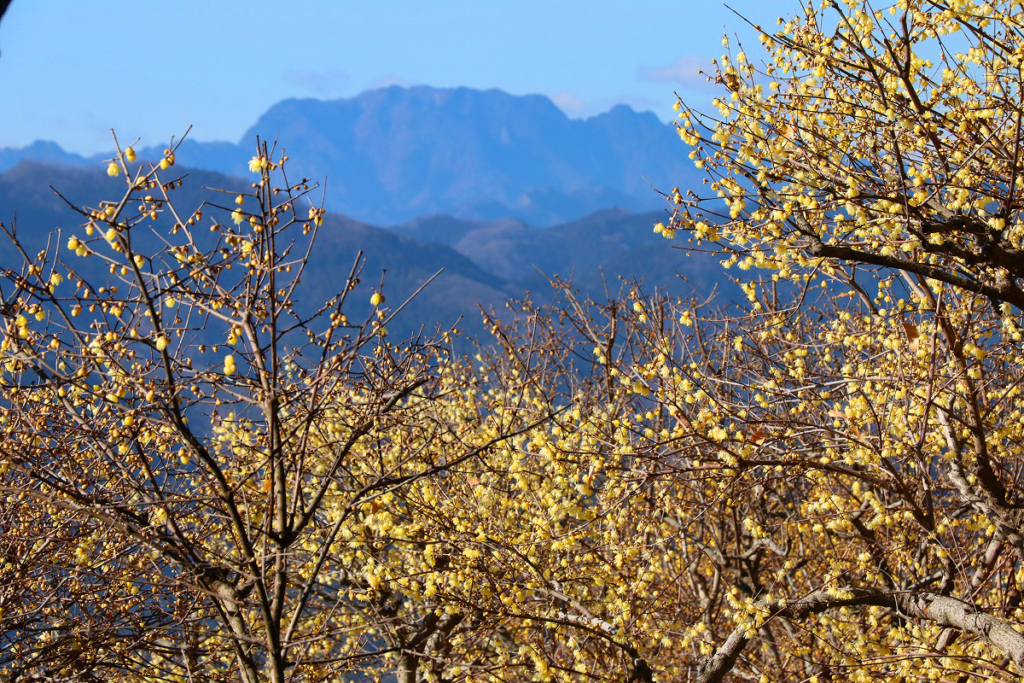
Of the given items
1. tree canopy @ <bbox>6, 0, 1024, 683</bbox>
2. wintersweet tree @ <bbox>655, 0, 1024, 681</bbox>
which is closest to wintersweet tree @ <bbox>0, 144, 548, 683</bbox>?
tree canopy @ <bbox>6, 0, 1024, 683</bbox>

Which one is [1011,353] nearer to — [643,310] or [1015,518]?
[1015,518]

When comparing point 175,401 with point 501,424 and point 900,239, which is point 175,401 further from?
point 900,239

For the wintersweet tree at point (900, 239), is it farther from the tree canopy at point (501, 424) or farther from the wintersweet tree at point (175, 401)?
the wintersweet tree at point (175, 401)

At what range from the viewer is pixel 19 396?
6.65m

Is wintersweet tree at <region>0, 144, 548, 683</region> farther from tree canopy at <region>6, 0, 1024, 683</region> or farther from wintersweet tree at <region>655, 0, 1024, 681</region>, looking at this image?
wintersweet tree at <region>655, 0, 1024, 681</region>

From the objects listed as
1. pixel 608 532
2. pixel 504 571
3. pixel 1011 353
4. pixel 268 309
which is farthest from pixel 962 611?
pixel 268 309

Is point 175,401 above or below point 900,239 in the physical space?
below

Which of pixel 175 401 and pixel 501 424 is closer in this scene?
pixel 175 401

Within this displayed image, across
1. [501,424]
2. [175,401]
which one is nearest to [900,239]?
[501,424]

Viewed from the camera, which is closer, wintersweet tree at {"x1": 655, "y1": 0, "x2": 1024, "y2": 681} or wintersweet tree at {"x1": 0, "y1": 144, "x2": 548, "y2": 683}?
wintersweet tree at {"x1": 0, "y1": 144, "x2": 548, "y2": 683}

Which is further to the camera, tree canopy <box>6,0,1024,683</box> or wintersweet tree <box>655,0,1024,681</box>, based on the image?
wintersweet tree <box>655,0,1024,681</box>

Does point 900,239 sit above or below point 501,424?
above

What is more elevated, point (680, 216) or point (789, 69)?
point (789, 69)

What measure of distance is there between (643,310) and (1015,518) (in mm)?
5453
